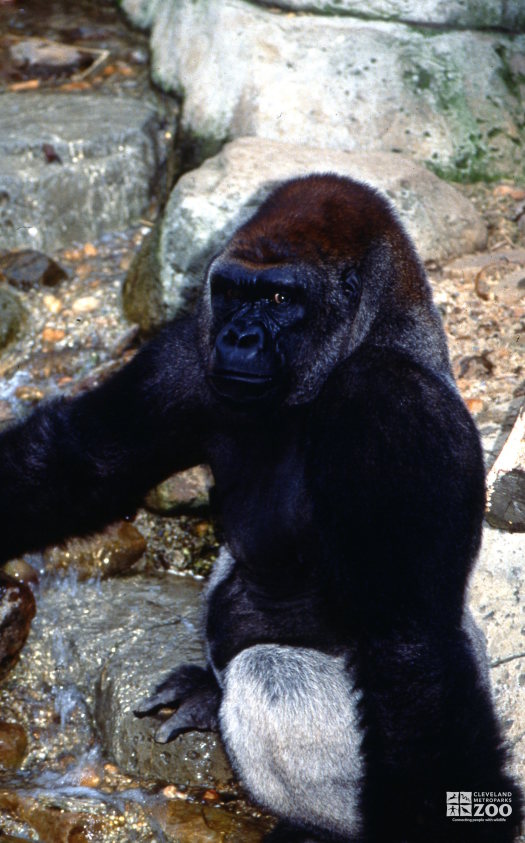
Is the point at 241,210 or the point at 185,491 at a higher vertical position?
the point at 241,210

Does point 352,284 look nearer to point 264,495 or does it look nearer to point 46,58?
point 264,495

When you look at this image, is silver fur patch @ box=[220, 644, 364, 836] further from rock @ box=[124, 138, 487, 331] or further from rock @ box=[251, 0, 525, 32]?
rock @ box=[251, 0, 525, 32]

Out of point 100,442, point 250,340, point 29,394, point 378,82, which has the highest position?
point 250,340

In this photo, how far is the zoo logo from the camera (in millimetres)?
3410

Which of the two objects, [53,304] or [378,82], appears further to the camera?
[378,82]

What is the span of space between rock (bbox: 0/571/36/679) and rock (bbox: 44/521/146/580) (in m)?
0.40

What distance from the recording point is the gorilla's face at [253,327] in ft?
11.5

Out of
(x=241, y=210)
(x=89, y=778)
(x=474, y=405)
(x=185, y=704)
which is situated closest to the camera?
(x=185, y=704)

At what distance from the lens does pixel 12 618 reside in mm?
4949

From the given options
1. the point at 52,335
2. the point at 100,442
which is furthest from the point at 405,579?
the point at 52,335

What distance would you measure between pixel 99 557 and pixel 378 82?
11.6ft

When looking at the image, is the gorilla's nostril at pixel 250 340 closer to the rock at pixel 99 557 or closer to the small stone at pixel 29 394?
the rock at pixel 99 557

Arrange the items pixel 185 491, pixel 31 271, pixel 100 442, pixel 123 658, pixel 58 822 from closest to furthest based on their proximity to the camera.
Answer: pixel 100 442 < pixel 58 822 < pixel 123 658 < pixel 185 491 < pixel 31 271

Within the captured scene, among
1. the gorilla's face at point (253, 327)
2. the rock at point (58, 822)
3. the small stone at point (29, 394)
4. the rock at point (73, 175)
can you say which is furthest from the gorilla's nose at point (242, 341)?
the rock at point (73, 175)
